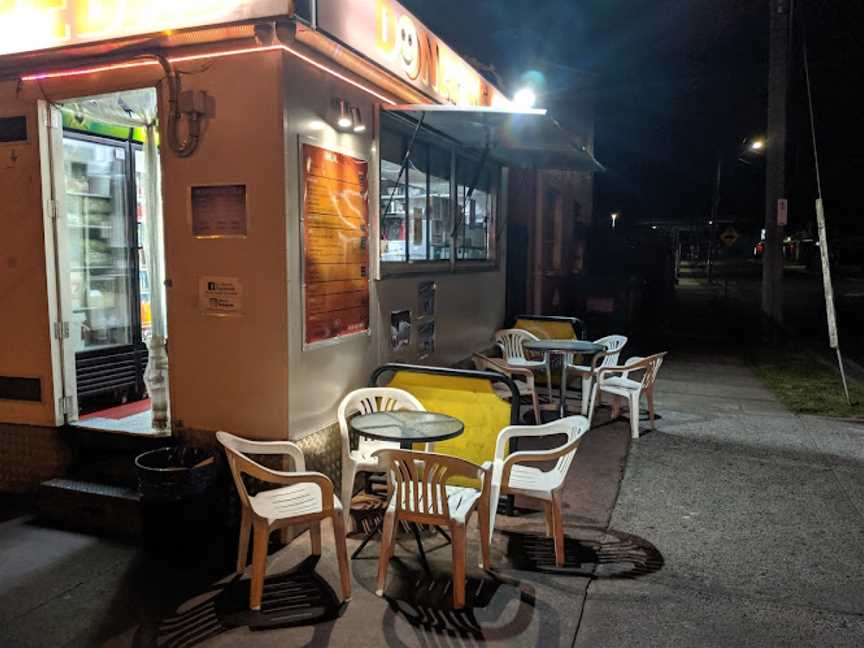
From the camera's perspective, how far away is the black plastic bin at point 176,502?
4160 mm

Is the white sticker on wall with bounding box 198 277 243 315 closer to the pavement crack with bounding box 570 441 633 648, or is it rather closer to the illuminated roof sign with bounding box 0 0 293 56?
the illuminated roof sign with bounding box 0 0 293 56

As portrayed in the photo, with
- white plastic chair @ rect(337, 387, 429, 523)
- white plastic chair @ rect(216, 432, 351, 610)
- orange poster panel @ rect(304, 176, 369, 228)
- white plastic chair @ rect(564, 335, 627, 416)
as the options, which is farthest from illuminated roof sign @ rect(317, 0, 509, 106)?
white plastic chair @ rect(564, 335, 627, 416)

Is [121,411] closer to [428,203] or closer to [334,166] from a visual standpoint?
[334,166]

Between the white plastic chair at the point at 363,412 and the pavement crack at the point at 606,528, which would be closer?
the pavement crack at the point at 606,528

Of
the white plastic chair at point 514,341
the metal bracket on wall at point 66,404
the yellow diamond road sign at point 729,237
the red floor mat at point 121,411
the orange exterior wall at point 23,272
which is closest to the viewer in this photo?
the orange exterior wall at point 23,272

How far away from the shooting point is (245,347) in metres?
4.60

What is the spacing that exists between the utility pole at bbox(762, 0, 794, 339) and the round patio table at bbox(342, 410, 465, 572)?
35.5ft

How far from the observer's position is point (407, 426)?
14.8 ft

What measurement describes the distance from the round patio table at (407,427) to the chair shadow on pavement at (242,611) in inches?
37.6

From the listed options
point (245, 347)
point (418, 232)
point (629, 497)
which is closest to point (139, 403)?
point (245, 347)

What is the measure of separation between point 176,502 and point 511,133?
14.9 feet

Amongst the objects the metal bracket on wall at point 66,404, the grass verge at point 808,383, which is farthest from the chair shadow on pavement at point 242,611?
the grass verge at point 808,383

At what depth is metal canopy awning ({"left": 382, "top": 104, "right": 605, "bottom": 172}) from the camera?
5619 mm

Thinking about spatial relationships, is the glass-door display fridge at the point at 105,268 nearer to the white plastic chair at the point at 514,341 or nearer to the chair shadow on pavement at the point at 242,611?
the chair shadow on pavement at the point at 242,611
